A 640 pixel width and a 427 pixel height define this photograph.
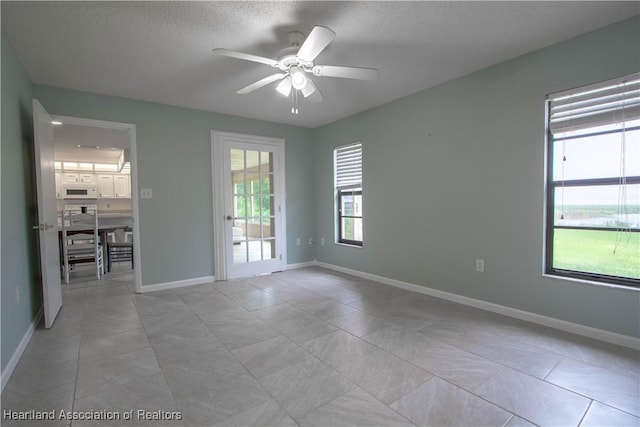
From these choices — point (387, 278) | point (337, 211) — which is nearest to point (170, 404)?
point (387, 278)

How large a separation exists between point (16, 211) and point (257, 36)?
2319 mm

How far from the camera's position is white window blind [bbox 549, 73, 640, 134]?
2.19 metres

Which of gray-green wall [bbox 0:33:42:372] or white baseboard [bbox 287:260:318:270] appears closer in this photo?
gray-green wall [bbox 0:33:42:372]

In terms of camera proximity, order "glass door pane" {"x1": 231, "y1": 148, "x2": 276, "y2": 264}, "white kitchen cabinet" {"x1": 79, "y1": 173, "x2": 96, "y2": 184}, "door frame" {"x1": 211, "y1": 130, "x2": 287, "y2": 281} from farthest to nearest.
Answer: "white kitchen cabinet" {"x1": 79, "y1": 173, "x2": 96, "y2": 184}, "glass door pane" {"x1": 231, "y1": 148, "x2": 276, "y2": 264}, "door frame" {"x1": 211, "y1": 130, "x2": 287, "y2": 281}

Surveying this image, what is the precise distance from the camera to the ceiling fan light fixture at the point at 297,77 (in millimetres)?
2359

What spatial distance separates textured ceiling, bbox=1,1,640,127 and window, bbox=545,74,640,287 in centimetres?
55

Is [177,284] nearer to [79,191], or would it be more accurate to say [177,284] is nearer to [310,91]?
[310,91]

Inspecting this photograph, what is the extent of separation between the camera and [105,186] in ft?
24.5

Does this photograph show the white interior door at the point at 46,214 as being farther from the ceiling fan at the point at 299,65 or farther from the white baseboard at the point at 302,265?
the white baseboard at the point at 302,265

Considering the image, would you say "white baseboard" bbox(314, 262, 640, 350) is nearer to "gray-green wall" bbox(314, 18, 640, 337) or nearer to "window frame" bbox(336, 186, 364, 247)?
"gray-green wall" bbox(314, 18, 640, 337)

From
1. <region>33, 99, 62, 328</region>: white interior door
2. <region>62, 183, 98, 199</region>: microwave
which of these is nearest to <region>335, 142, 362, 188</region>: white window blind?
<region>33, 99, 62, 328</region>: white interior door

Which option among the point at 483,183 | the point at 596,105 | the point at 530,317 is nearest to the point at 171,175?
the point at 483,183

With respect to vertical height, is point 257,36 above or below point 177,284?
above

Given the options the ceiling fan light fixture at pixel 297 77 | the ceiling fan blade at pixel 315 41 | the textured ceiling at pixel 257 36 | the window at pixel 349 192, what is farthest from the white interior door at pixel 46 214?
the window at pixel 349 192
